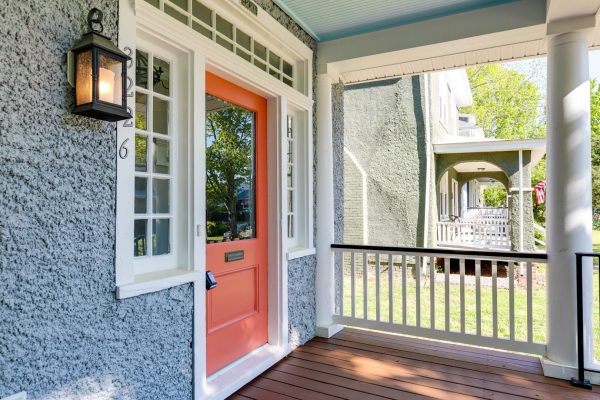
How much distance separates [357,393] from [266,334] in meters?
0.91

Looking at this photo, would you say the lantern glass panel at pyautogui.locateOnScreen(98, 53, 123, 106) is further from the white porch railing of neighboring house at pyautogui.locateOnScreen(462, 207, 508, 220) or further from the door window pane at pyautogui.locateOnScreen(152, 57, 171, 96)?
the white porch railing of neighboring house at pyautogui.locateOnScreen(462, 207, 508, 220)

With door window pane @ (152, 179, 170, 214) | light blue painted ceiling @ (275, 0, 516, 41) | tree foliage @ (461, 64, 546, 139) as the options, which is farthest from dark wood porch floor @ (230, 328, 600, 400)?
tree foliage @ (461, 64, 546, 139)

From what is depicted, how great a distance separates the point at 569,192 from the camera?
2865mm

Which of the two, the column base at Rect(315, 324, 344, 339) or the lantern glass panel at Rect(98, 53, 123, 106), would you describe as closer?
the lantern glass panel at Rect(98, 53, 123, 106)

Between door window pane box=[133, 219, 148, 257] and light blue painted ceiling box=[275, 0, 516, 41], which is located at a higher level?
light blue painted ceiling box=[275, 0, 516, 41]

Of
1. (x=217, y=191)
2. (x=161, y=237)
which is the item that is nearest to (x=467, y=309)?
(x=217, y=191)

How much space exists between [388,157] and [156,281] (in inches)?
280

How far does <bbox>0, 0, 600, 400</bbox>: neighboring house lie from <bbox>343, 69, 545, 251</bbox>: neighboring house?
4015 mm

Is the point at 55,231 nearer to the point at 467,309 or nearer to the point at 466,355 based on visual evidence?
the point at 466,355

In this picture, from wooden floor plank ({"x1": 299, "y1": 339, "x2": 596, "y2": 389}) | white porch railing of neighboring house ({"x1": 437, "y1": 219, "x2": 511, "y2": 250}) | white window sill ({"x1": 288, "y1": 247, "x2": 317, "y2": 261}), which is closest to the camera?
wooden floor plank ({"x1": 299, "y1": 339, "x2": 596, "y2": 389})

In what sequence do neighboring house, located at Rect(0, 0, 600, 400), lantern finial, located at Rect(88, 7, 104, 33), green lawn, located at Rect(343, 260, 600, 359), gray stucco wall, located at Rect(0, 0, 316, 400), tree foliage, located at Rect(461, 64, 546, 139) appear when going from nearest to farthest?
gray stucco wall, located at Rect(0, 0, 316, 400)
neighboring house, located at Rect(0, 0, 600, 400)
lantern finial, located at Rect(88, 7, 104, 33)
green lawn, located at Rect(343, 260, 600, 359)
tree foliage, located at Rect(461, 64, 546, 139)

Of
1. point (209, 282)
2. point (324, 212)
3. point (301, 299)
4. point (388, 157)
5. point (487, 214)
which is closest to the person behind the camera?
point (209, 282)

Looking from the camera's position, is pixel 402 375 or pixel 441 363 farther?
pixel 441 363

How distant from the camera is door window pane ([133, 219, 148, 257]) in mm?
2061
